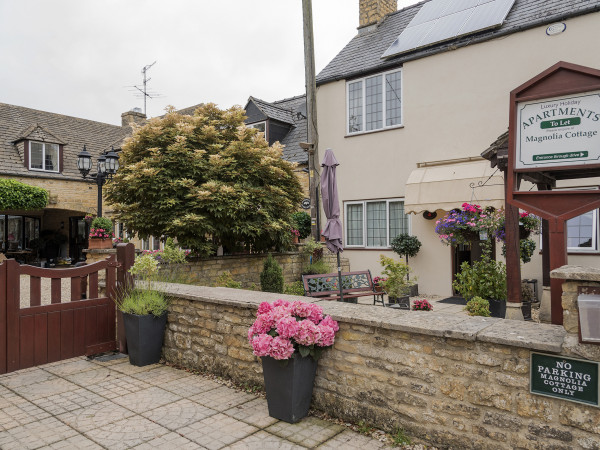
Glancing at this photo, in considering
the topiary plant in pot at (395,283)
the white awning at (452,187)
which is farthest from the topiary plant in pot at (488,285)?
the white awning at (452,187)

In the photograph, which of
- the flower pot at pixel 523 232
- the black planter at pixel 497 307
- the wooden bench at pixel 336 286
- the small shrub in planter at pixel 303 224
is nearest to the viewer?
the black planter at pixel 497 307

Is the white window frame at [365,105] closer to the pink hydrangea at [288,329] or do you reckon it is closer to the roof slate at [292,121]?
the roof slate at [292,121]

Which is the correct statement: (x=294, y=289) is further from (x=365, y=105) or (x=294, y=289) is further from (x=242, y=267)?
(x=365, y=105)

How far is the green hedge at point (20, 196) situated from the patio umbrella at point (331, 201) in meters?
16.1

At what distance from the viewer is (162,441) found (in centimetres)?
396

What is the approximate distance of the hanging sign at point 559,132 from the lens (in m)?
4.03

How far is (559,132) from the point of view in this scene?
4227 millimetres

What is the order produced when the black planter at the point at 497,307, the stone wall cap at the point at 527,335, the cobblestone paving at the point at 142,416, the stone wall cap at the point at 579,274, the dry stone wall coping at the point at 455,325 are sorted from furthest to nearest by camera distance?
1. the black planter at the point at 497,307
2. the cobblestone paving at the point at 142,416
3. the dry stone wall coping at the point at 455,325
4. the stone wall cap at the point at 527,335
5. the stone wall cap at the point at 579,274

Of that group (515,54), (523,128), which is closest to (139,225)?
(523,128)

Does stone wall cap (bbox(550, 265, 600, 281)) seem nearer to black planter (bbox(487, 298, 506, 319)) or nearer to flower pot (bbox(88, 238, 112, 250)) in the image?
black planter (bbox(487, 298, 506, 319))

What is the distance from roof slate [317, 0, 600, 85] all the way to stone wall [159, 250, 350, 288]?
6175 millimetres

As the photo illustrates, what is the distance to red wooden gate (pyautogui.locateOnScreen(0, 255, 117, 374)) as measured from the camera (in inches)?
226

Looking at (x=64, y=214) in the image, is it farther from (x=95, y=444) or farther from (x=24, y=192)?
(x=95, y=444)

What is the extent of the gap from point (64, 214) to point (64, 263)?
441cm
